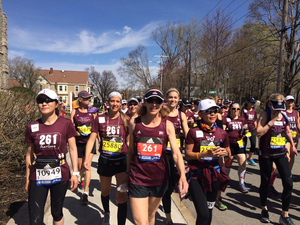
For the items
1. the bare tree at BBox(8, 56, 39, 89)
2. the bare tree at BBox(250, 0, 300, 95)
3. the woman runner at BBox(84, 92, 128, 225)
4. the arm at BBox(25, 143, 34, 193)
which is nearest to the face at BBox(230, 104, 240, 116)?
the woman runner at BBox(84, 92, 128, 225)

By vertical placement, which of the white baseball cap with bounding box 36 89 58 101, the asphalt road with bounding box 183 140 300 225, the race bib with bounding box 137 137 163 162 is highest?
the white baseball cap with bounding box 36 89 58 101

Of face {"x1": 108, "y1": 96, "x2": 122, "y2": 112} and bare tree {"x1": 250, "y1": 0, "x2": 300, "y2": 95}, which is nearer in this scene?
face {"x1": 108, "y1": 96, "x2": 122, "y2": 112}

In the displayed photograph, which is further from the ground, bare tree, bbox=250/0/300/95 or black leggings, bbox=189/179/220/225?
bare tree, bbox=250/0/300/95

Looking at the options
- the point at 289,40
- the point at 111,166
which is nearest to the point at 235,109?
the point at 111,166

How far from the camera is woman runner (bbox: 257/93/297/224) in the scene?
3551mm

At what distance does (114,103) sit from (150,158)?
132cm

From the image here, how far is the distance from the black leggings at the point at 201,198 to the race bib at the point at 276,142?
1602mm

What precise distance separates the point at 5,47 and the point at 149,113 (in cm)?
2122

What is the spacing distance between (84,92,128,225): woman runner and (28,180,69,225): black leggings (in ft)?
2.23

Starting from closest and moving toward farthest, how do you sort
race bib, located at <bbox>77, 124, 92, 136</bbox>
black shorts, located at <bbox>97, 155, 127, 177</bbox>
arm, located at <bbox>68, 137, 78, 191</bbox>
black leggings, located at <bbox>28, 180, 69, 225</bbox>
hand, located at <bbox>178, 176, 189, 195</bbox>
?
hand, located at <bbox>178, 176, 189, 195</bbox>, black leggings, located at <bbox>28, 180, 69, 225</bbox>, arm, located at <bbox>68, 137, 78, 191</bbox>, black shorts, located at <bbox>97, 155, 127, 177</bbox>, race bib, located at <bbox>77, 124, 92, 136</bbox>

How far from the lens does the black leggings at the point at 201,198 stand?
8.37 feet

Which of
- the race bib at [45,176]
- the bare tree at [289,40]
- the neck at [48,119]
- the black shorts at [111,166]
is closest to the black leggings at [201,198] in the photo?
the black shorts at [111,166]

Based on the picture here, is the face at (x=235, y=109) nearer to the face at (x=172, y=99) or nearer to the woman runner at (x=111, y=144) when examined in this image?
the face at (x=172, y=99)

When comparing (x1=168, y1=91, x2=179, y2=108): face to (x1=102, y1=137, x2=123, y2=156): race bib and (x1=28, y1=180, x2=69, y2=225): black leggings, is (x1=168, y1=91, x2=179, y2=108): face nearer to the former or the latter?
(x1=102, y1=137, x2=123, y2=156): race bib
